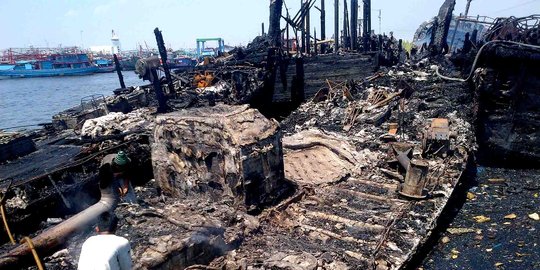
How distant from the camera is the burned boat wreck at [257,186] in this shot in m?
3.91

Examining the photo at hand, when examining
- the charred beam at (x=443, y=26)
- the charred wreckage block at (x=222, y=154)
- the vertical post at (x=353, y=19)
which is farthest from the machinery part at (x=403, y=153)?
the vertical post at (x=353, y=19)

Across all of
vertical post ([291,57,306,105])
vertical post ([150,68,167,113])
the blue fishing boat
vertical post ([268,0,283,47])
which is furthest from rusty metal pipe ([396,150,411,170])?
the blue fishing boat

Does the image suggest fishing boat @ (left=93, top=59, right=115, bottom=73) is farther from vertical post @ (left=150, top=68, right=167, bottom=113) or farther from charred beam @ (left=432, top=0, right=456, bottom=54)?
charred beam @ (left=432, top=0, right=456, bottom=54)

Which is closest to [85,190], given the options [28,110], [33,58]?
[28,110]

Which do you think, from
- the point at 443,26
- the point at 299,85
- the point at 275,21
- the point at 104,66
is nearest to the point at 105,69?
the point at 104,66

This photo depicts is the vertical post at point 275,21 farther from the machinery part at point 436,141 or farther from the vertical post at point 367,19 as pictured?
the machinery part at point 436,141

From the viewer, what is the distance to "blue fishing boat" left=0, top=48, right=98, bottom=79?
52469 millimetres

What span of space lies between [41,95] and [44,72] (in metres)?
16.4

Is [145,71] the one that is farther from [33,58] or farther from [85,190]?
[33,58]

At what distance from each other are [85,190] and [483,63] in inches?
348

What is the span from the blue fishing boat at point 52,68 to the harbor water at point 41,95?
34.9 inches

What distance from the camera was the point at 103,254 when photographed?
1.95 meters

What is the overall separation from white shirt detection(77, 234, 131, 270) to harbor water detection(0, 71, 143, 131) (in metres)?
25.0

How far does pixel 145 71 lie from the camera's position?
1186 cm
